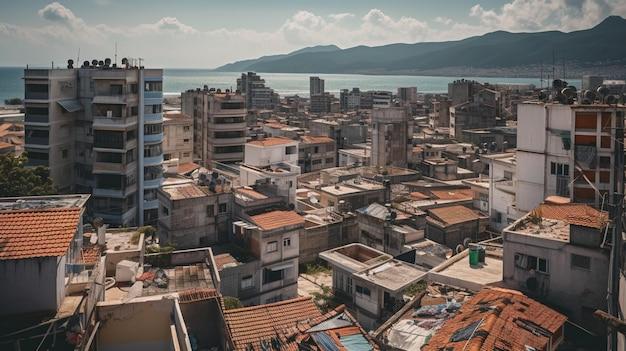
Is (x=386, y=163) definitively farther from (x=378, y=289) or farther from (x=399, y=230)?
(x=378, y=289)

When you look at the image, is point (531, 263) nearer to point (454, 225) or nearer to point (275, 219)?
point (275, 219)

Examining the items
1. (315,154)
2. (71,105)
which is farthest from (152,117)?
(315,154)

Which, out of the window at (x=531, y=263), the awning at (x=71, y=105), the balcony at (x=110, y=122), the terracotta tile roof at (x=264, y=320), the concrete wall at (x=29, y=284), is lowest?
the terracotta tile roof at (x=264, y=320)

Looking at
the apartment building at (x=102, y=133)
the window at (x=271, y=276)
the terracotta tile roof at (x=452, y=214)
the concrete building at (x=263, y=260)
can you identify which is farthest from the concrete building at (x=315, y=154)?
the window at (x=271, y=276)

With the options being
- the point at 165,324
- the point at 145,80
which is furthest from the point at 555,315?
the point at 145,80

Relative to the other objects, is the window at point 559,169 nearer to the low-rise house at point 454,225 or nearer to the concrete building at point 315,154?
the low-rise house at point 454,225

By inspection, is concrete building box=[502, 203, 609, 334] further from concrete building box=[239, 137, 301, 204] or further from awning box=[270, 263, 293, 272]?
concrete building box=[239, 137, 301, 204]
